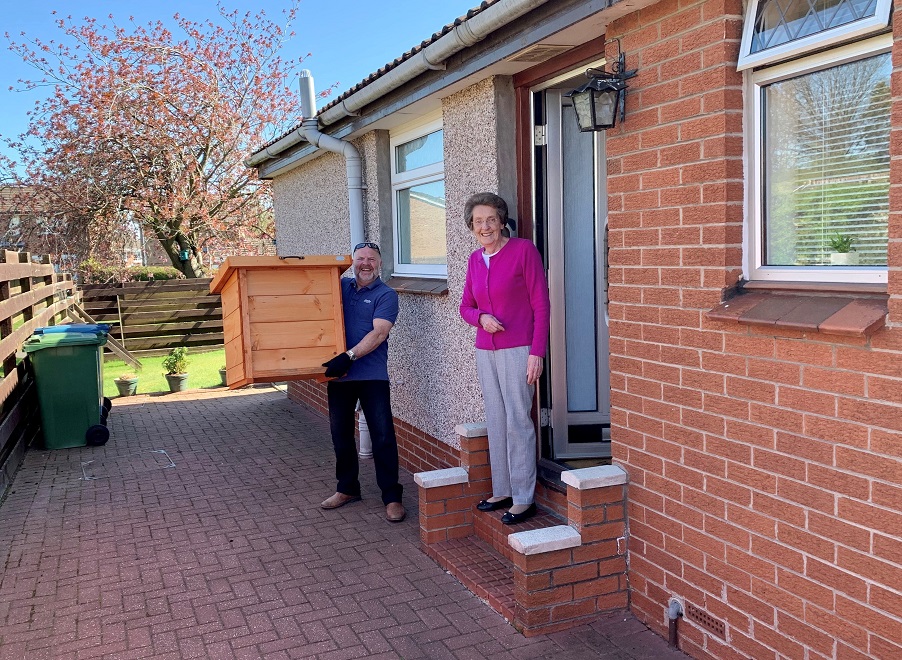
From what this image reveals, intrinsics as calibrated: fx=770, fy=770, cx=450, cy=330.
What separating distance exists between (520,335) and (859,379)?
1.92 meters

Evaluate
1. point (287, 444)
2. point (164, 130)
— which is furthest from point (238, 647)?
point (164, 130)

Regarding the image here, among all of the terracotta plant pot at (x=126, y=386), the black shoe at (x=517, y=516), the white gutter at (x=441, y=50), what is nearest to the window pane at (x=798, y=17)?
the white gutter at (x=441, y=50)

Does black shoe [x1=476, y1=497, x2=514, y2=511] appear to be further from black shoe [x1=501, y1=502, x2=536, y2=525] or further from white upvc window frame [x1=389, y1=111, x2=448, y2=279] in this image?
white upvc window frame [x1=389, y1=111, x2=448, y2=279]

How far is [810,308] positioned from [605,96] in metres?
1.37

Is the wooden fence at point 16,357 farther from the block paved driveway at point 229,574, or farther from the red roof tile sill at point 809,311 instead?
the red roof tile sill at point 809,311

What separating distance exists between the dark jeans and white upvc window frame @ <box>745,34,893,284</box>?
116 inches

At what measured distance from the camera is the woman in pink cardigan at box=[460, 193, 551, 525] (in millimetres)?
4086

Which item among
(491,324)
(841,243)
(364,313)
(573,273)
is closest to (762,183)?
(841,243)

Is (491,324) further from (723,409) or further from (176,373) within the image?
(176,373)

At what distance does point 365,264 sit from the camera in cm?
525

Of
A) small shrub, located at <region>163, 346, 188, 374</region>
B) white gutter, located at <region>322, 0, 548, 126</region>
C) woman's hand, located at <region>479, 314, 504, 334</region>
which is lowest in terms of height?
small shrub, located at <region>163, 346, 188, 374</region>

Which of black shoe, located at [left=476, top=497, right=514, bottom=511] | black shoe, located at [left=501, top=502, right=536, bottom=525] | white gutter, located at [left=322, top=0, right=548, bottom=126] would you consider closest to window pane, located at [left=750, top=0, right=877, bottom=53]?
white gutter, located at [left=322, top=0, right=548, bottom=126]

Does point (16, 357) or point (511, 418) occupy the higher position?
point (16, 357)

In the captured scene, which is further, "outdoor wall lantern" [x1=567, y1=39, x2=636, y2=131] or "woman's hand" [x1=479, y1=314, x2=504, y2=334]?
"woman's hand" [x1=479, y1=314, x2=504, y2=334]
